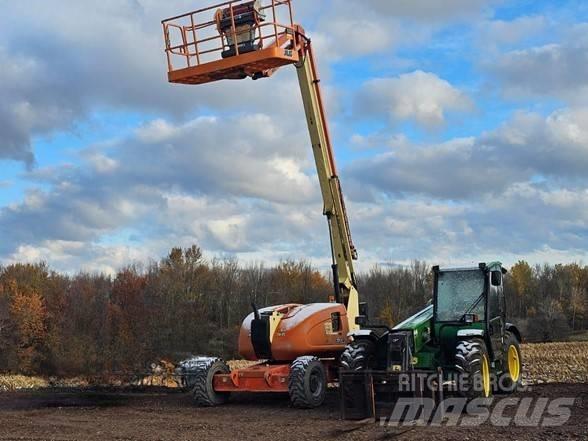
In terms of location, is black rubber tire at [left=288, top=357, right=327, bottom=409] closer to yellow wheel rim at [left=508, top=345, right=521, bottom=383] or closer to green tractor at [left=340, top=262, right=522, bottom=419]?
green tractor at [left=340, top=262, right=522, bottom=419]

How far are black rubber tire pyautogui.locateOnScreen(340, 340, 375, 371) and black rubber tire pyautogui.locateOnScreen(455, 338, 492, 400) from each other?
1.78 metres

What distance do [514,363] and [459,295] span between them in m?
2.56

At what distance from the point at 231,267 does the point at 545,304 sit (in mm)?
33711

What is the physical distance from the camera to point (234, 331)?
181ft

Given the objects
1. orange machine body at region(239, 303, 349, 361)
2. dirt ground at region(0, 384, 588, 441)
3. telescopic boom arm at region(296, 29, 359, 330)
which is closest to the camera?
dirt ground at region(0, 384, 588, 441)

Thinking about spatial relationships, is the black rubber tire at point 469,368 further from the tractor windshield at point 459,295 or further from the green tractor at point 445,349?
the tractor windshield at point 459,295

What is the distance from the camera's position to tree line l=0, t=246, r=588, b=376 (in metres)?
45.6

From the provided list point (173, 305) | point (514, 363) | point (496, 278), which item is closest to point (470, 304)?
point (496, 278)

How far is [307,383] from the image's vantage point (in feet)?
44.2

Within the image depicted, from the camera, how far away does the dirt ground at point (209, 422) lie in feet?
32.3

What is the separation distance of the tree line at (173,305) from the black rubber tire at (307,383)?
1916 centimetres

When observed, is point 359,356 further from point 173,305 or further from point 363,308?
point 173,305

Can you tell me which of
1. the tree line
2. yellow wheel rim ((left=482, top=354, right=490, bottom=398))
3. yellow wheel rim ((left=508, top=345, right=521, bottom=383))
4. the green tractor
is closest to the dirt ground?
yellow wheel rim ((left=508, top=345, right=521, bottom=383))

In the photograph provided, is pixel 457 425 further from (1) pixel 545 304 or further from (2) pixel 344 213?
(1) pixel 545 304
